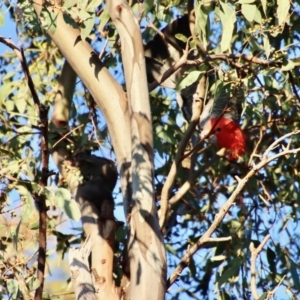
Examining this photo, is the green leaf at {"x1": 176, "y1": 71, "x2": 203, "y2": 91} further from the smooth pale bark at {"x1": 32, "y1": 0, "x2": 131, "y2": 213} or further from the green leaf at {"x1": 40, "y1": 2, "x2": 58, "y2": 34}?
the green leaf at {"x1": 40, "y1": 2, "x2": 58, "y2": 34}

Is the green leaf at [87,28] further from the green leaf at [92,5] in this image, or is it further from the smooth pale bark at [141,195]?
the smooth pale bark at [141,195]

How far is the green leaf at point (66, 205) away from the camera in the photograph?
218cm

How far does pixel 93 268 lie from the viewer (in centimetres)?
247

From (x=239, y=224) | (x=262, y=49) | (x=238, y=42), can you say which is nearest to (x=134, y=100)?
(x=262, y=49)

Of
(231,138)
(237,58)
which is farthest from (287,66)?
(231,138)

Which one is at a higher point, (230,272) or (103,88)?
(103,88)

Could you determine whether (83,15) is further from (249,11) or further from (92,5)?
(249,11)

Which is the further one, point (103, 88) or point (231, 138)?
point (231, 138)

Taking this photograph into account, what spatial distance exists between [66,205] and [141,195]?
8.8 inches

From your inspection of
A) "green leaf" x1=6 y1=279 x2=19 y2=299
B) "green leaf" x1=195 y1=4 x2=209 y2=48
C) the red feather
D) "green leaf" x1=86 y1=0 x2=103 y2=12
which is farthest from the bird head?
"green leaf" x1=6 y1=279 x2=19 y2=299

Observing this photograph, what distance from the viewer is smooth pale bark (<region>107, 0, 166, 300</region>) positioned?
213cm

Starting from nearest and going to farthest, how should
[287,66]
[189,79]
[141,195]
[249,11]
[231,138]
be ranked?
1. [141,195]
2. [249,11]
3. [189,79]
4. [287,66]
5. [231,138]

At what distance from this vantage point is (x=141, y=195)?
218cm

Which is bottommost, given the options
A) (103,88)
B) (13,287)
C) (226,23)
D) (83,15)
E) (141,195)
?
(13,287)
